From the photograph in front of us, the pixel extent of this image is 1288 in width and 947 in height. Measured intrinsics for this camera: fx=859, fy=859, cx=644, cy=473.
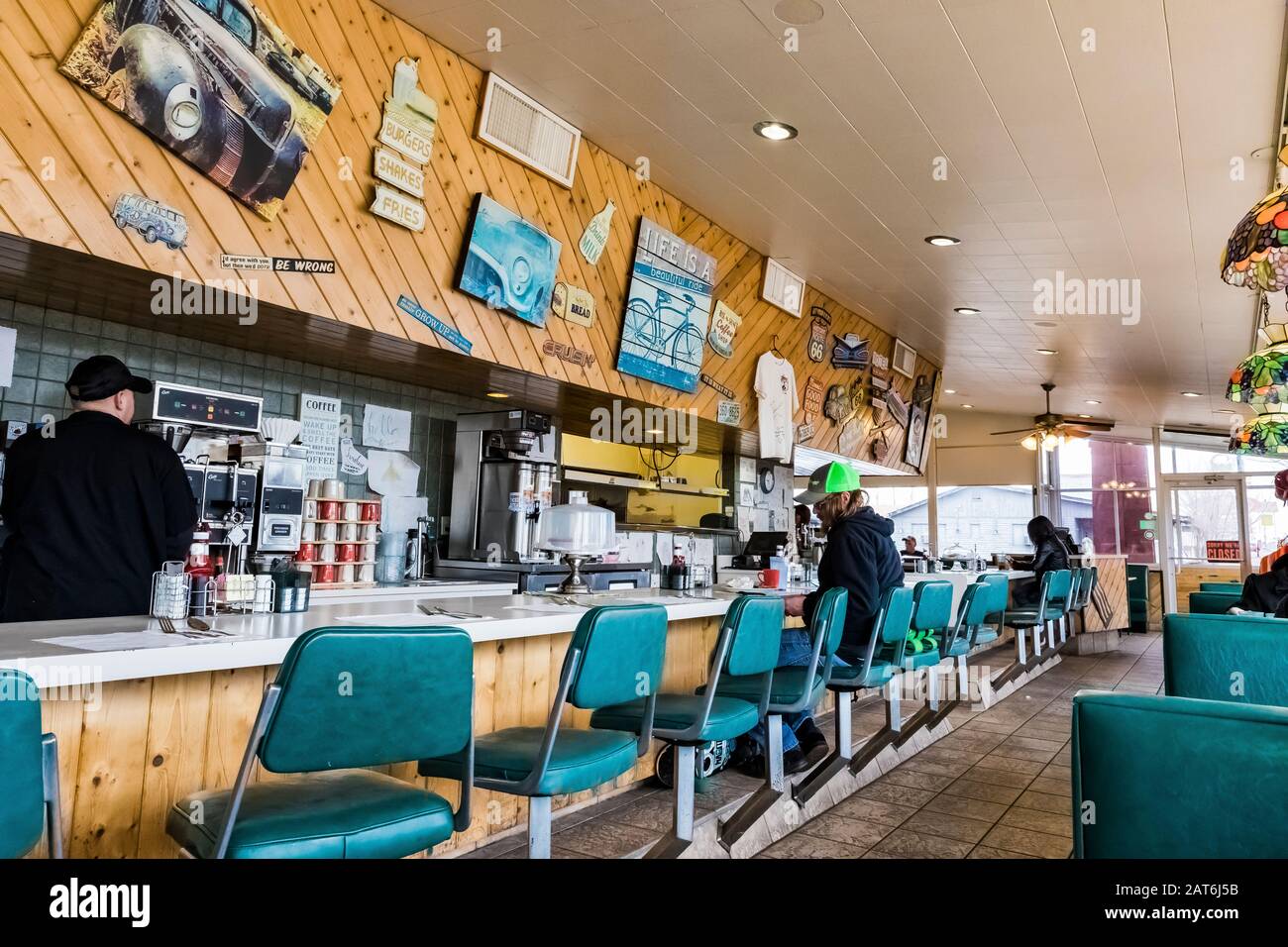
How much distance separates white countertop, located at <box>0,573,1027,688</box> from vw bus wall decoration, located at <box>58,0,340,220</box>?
1.62 meters

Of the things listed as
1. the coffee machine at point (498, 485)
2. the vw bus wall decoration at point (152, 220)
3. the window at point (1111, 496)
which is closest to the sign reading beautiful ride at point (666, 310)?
the coffee machine at point (498, 485)

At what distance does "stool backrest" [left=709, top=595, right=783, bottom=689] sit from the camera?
9.11 feet

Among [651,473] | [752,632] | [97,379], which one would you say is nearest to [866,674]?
[752,632]

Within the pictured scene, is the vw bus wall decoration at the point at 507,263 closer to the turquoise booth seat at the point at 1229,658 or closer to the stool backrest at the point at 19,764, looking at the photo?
the stool backrest at the point at 19,764

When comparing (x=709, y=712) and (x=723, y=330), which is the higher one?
(x=723, y=330)

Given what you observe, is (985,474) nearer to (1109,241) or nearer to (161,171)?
(1109,241)

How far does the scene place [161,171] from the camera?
113 inches

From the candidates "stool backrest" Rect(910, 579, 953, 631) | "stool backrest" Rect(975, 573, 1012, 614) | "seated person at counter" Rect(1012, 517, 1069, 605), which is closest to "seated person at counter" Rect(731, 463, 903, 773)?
"stool backrest" Rect(910, 579, 953, 631)

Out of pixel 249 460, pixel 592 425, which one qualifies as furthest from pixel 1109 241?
pixel 249 460

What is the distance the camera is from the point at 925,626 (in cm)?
447

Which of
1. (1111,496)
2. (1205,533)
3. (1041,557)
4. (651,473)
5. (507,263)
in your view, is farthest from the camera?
(1111,496)

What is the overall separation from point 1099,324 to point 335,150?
6.94m

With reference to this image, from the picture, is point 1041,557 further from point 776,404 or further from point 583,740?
point 583,740

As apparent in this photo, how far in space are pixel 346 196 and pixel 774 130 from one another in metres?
2.23
